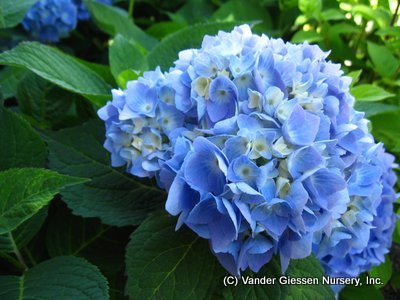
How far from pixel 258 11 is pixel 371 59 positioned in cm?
52

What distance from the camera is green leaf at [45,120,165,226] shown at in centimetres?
98

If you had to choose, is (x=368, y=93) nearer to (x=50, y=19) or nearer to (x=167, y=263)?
(x=167, y=263)

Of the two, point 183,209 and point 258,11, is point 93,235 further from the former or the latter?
point 258,11

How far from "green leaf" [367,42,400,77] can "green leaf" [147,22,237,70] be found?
0.33 metres

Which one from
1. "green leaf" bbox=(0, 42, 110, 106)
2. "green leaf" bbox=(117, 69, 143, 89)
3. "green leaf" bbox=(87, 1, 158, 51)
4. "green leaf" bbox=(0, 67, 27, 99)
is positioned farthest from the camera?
"green leaf" bbox=(87, 1, 158, 51)

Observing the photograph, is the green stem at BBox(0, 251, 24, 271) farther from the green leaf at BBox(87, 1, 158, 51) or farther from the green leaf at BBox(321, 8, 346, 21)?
the green leaf at BBox(321, 8, 346, 21)

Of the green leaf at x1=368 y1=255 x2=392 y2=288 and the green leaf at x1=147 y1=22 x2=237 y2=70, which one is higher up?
the green leaf at x1=147 y1=22 x2=237 y2=70

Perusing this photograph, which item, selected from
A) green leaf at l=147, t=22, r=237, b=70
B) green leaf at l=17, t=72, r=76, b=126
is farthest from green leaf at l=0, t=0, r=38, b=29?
green leaf at l=147, t=22, r=237, b=70

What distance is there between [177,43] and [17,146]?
43 centimetres

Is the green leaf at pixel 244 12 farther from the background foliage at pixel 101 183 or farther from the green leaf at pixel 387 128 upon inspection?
the green leaf at pixel 387 128

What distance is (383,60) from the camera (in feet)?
4.33

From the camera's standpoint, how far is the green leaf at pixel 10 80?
1294 millimetres

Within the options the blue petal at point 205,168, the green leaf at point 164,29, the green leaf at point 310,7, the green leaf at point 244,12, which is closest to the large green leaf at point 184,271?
the blue petal at point 205,168

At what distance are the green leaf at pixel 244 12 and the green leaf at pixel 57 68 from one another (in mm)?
710
